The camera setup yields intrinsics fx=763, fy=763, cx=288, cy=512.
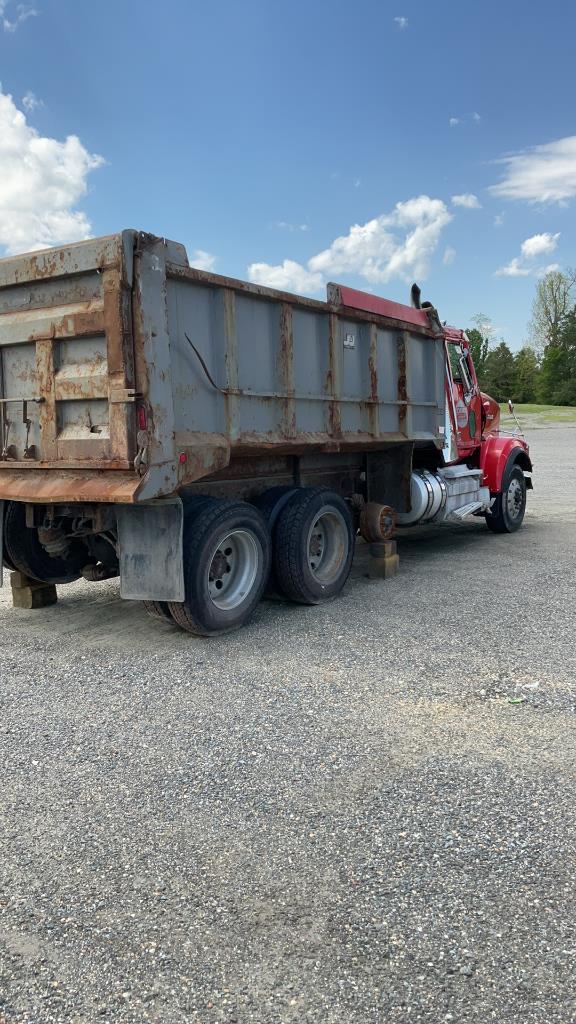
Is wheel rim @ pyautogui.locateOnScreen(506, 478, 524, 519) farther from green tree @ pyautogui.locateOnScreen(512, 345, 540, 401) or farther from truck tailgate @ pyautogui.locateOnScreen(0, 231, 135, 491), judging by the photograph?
green tree @ pyautogui.locateOnScreen(512, 345, 540, 401)

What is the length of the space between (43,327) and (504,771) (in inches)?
167

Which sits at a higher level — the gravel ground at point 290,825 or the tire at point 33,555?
the tire at point 33,555

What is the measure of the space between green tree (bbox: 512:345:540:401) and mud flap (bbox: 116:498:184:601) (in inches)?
2923

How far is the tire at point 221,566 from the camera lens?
222 inches

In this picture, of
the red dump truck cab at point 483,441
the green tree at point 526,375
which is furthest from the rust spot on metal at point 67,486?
the green tree at point 526,375

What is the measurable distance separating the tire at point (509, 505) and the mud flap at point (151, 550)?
249 inches

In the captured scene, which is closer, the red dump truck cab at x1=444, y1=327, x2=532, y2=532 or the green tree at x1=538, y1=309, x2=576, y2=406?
the red dump truck cab at x1=444, y1=327, x2=532, y2=532

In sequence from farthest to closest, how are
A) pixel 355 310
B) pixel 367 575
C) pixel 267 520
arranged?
pixel 367 575 → pixel 355 310 → pixel 267 520

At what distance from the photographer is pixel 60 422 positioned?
18.2 ft

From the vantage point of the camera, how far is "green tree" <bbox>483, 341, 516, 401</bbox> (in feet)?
253

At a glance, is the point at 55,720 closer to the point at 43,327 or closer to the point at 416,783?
the point at 416,783

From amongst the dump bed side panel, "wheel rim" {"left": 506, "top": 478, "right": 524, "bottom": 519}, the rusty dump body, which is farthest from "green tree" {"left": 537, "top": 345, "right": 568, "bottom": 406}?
the rusty dump body

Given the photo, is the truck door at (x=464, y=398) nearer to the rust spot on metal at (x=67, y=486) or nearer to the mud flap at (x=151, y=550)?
the mud flap at (x=151, y=550)

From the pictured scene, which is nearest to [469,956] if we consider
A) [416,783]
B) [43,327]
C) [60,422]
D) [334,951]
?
[334,951]
